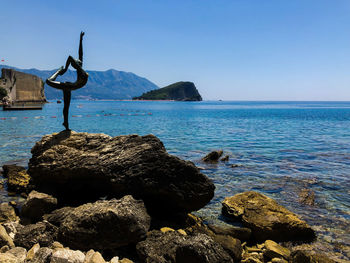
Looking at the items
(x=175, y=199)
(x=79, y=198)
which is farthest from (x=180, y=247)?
(x=79, y=198)

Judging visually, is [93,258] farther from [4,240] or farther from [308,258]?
[308,258]

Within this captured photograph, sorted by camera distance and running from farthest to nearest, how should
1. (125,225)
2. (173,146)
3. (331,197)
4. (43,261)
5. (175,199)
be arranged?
1. (173,146)
2. (331,197)
3. (175,199)
4. (125,225)
5. (43,261)

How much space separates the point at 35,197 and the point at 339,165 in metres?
18.1

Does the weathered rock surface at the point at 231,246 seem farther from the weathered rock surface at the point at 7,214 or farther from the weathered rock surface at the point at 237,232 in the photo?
the weathered rock surface at the point at 7,214

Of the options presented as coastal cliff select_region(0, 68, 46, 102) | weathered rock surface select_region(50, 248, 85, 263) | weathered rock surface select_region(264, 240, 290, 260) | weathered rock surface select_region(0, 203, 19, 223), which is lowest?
weathered rock surface select_region(0, 203, 19, 223)

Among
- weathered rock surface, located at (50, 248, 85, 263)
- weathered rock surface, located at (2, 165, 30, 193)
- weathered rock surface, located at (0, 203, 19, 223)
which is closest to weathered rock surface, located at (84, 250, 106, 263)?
weathered rock surface, located at (50, 248, 85, 263)

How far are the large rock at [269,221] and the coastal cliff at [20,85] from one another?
11081 centimetres

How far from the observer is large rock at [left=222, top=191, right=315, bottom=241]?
7.96m

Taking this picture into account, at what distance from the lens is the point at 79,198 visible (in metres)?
9.70

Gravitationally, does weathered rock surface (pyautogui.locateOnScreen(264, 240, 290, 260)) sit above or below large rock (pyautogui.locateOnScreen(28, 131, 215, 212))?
below

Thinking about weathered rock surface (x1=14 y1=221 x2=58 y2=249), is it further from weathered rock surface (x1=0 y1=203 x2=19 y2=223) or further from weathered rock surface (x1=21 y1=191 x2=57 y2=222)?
weathered rock surface (x1=0 y1=203 x2=19 y2=223)

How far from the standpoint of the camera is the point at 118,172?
8.73 meters

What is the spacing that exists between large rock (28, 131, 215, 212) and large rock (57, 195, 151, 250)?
171cm

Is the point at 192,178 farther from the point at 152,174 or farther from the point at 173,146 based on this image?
the point at 173,146
